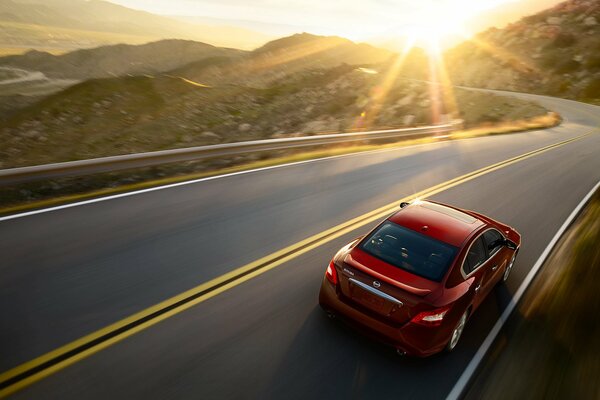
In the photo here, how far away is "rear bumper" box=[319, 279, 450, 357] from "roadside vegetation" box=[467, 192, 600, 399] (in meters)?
0.69

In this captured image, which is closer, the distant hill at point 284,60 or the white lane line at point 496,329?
the white lane line at point 496,329

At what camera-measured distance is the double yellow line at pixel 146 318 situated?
4438 mm

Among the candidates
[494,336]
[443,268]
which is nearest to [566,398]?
[494,336]

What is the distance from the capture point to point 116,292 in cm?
596

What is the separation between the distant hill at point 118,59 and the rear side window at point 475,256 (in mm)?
110977

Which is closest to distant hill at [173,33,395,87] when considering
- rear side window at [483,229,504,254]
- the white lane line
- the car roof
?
the white lane line

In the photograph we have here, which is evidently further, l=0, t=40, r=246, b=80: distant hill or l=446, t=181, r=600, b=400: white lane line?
l=0, t=40, r=246, b=80: distant hill

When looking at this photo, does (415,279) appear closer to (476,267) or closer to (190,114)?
(476,267)

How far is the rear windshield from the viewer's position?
5602 mm

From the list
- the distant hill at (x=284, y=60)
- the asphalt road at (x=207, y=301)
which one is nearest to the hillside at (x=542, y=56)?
the distant hill at (x=284, y=60)

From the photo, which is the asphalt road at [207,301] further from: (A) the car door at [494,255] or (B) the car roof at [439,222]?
(B) the car roof at [439,222]

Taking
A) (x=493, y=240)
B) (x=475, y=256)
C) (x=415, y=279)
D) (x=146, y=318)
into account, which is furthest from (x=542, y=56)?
(x=146, y=318)

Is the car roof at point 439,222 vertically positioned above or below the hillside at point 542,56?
above

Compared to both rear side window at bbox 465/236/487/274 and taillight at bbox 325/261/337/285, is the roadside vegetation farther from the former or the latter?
taillight at bbox 325/261/337/285
